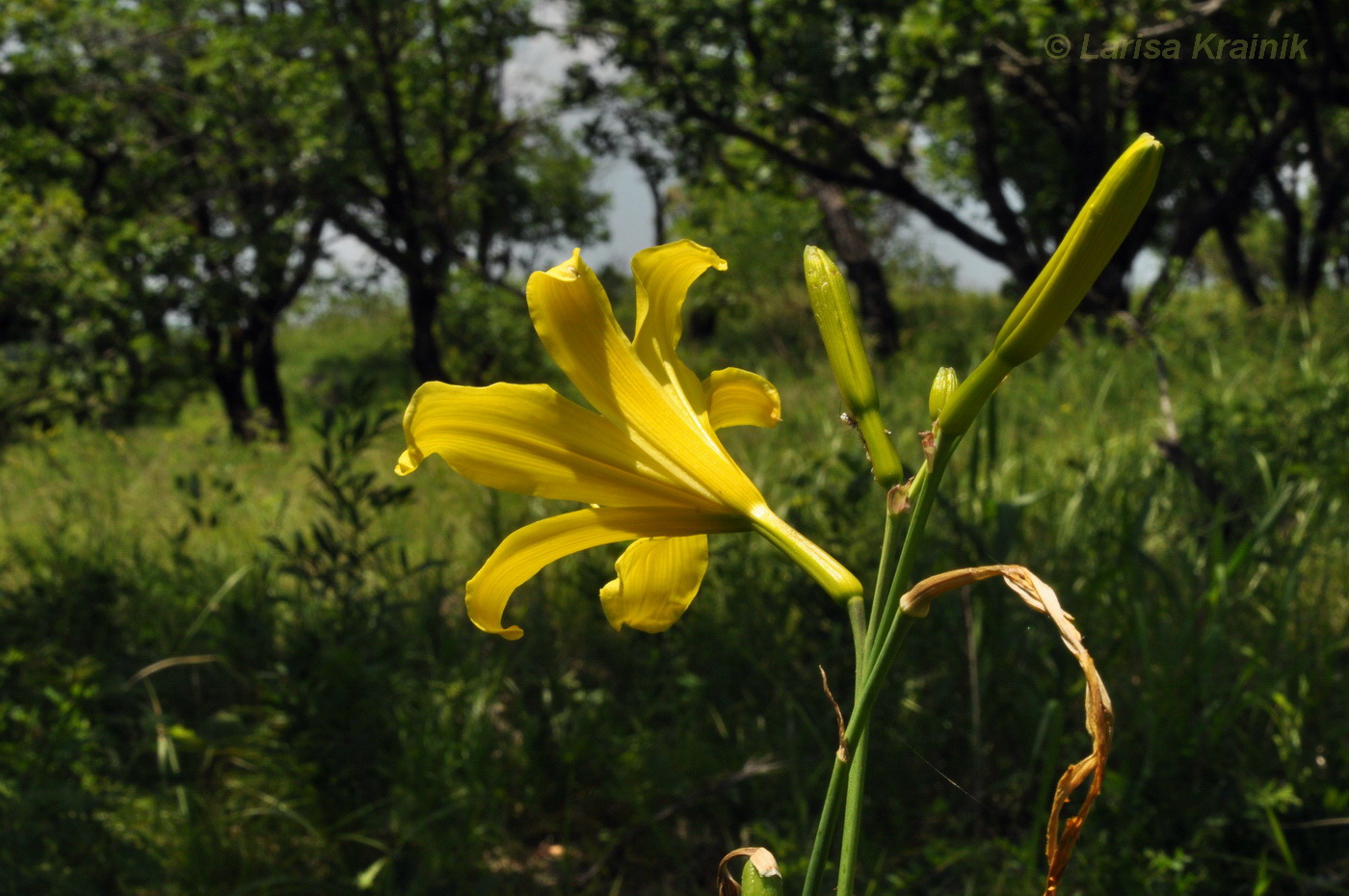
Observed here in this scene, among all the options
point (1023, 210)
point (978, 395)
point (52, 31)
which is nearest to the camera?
point (978, 395)

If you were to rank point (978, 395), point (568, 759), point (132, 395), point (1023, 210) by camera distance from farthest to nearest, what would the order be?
point (1023, 210)
point (132, 395)
point (568, 759)
point (978, 395)

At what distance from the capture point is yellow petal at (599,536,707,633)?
0.71 m

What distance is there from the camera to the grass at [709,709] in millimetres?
1858

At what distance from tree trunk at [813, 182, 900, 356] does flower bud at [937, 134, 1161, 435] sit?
24.0 ft

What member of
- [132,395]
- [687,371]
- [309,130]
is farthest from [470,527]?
[309,130]

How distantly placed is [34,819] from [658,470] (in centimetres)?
173

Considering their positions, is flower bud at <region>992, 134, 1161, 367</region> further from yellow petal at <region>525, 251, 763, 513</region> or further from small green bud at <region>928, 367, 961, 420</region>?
→ yellow petal at <region>525, 251, 763, 513</region>

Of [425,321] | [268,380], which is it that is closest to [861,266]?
[425,321]

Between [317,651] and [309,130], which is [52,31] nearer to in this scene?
[309,130]

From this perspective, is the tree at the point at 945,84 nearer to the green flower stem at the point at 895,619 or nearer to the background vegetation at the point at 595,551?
the background vegetation at the point at 595,551

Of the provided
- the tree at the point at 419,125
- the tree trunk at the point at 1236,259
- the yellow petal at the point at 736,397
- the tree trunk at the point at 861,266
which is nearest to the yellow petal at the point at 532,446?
the yellow petal at the point at 736,397

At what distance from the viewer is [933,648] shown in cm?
225

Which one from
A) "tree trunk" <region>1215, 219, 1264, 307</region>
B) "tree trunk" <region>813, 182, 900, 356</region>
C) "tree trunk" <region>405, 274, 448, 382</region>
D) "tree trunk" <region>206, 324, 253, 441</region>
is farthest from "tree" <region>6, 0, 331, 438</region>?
"tree trunk" <region>1215, 219, 1264, 307</region>

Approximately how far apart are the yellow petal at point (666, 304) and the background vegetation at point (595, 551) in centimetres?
57
